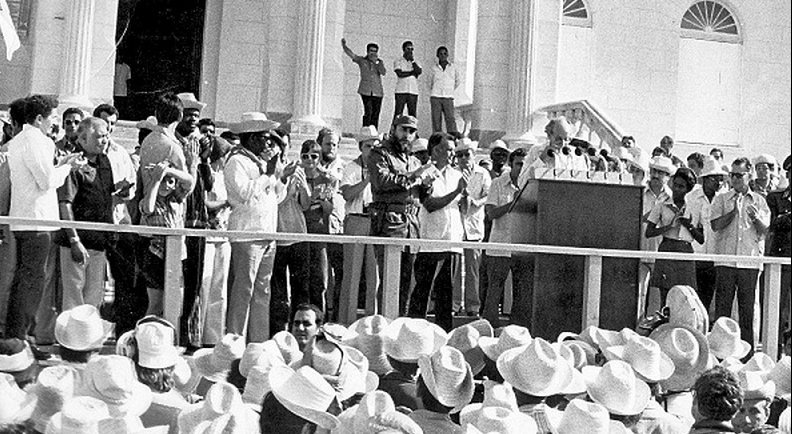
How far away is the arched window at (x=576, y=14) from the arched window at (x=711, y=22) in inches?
83.7

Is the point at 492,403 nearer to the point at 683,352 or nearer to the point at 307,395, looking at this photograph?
the point at 307,395

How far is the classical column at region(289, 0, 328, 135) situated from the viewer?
20000mm

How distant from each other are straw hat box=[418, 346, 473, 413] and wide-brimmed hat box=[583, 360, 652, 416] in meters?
0.75

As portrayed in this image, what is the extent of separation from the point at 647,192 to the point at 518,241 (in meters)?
3.41

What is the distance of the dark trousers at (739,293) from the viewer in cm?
812

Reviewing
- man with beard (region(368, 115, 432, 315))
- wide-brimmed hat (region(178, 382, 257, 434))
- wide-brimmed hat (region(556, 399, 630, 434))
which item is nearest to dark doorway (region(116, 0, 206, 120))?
man with beard (region(368, 115, 432, 315))

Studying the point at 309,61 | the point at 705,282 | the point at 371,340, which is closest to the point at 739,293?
the point at 705,282

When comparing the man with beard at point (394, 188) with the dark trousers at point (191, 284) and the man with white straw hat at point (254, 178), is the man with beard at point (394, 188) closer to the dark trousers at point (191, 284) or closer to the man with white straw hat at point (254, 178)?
the man with white straw hat at point (254, 178)

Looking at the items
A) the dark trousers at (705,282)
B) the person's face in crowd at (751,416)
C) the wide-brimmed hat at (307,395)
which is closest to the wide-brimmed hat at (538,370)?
the person's face in crowd at (751,416)

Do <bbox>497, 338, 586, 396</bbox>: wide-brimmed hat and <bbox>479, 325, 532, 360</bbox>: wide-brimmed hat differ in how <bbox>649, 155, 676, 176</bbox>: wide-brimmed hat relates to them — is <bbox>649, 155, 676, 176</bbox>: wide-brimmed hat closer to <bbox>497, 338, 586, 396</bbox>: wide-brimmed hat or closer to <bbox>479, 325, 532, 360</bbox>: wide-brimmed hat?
<bbox>479, 325, 532, 360</bbox>: wide-brimmed hat

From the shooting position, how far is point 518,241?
28.5 ft

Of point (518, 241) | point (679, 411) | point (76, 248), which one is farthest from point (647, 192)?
point (76, 248)

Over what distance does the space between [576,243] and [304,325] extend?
166 cm

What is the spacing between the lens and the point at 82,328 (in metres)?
6.70
